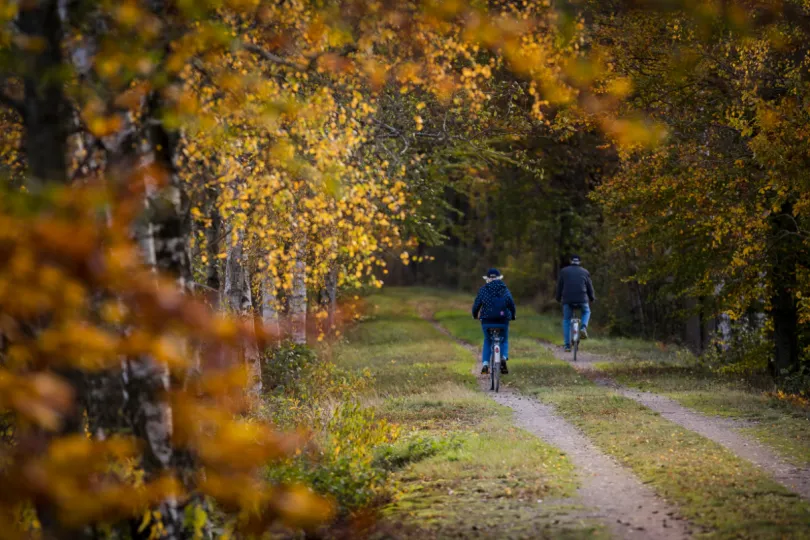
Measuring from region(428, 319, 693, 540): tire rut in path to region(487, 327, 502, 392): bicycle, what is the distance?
367cm

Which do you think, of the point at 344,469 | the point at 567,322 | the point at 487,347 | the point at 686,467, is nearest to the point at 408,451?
the point at 344,469

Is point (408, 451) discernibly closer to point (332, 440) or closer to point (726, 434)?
point (332, 440)

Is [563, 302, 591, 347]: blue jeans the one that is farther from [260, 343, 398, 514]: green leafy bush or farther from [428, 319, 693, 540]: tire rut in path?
[428, 319, 693, 540]: tire rut in path

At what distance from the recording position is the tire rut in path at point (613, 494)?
7512 mm

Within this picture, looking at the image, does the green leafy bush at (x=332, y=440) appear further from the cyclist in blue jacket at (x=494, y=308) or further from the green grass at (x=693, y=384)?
the green grass at (x=693, y=384)

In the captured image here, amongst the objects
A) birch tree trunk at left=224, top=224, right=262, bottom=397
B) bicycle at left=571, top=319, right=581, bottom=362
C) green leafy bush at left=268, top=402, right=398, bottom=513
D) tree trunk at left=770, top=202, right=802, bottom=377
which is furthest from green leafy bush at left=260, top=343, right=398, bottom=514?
tree trunk at left=770, top=202, right=802, bottom=377

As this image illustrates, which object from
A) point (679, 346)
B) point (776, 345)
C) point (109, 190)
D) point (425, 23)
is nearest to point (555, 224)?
point (679, 346)

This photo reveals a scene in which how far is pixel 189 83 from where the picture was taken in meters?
7.62

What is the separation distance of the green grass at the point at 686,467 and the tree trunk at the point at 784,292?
4124mm

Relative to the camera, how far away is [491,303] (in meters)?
17.2

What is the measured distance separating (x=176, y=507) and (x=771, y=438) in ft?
26.0

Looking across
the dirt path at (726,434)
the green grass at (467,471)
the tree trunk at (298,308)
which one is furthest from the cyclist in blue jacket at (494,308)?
the tree trunk at (298,308)

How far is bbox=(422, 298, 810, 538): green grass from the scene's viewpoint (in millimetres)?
7590

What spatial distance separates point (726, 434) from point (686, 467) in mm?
2698
